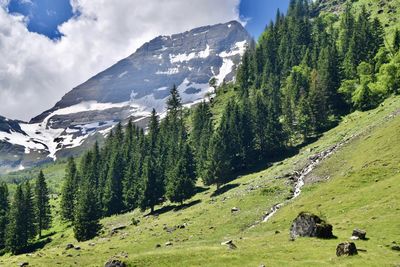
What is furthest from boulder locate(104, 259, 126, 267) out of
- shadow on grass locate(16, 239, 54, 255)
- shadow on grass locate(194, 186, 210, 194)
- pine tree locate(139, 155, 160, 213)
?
shadow on grass locate(16, 239, 54, 255)

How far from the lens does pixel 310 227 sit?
44344 mm

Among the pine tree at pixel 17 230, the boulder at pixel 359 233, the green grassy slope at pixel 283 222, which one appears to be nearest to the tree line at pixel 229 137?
the green grassy slope at pixel 283 222

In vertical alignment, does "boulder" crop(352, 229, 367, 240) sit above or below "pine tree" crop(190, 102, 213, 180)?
below

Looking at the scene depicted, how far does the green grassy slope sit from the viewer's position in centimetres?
3938

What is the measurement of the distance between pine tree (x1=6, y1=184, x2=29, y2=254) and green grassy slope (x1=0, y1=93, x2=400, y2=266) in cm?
1655

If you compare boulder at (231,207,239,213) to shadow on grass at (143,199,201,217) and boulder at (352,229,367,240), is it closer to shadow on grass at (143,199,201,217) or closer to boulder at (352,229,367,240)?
shadow on grass at (143,199,201,217)

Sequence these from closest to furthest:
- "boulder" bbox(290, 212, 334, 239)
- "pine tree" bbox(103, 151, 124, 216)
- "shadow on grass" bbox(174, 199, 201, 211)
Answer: "boulder" bbox(290, 212, 334, 239) < "shadow on grass" bbox(174, 199, 201, 211) < "pine tree" bbox(103, 151, 124, 216)

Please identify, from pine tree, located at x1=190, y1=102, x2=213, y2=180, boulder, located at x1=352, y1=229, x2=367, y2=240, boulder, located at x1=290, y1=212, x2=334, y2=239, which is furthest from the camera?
pine tree, located at x1=190, y1=102, x2=213, y2=180

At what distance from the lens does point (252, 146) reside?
132 meters

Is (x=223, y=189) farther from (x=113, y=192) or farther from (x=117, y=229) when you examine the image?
(x=113, y=192)

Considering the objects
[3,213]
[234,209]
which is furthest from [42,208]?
[234,209]

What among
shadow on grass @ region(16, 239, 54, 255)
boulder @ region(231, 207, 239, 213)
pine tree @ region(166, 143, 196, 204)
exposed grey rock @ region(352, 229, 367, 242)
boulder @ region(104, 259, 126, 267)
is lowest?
shadow on grass @ region(16, 239, 54, 255)

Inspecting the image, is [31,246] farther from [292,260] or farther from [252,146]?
[292,260]

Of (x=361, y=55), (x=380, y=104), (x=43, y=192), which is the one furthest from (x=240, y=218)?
(x=361, y=55)
